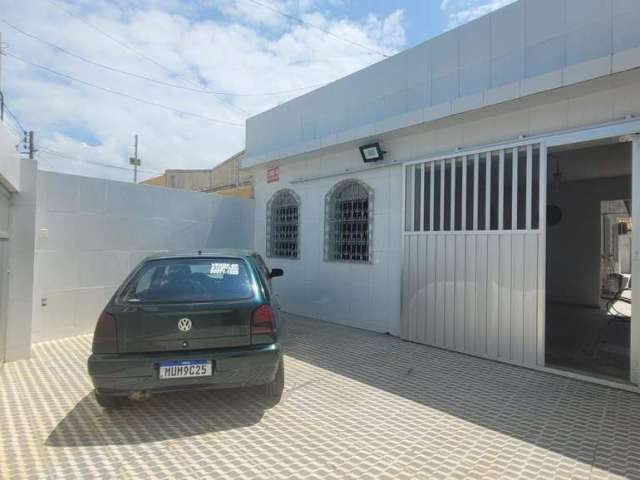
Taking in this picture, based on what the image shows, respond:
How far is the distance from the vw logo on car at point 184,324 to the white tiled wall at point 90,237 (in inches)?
107

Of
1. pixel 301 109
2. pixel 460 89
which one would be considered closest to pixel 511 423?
pixel 460 89

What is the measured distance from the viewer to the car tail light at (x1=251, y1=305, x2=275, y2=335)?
3352 mm

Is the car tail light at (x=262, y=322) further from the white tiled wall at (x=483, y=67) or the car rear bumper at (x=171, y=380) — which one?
the white tiled wall at (x=483, y=67)

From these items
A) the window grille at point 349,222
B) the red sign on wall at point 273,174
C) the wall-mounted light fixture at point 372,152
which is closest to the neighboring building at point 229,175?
the red sign on wall at point 273,174

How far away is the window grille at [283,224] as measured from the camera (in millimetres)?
8219

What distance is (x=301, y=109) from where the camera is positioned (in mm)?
7832

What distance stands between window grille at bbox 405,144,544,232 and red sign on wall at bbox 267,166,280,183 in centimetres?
338

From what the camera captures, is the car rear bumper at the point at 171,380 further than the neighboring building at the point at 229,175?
No

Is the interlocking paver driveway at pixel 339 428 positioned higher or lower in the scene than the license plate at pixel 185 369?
lower

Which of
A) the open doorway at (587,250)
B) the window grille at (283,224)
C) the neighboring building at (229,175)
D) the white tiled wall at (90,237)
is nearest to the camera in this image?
the white tiled wall at (90,237)

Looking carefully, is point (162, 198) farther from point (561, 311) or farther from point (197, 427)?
point (561, 311)

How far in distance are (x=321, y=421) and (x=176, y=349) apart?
4.35ft

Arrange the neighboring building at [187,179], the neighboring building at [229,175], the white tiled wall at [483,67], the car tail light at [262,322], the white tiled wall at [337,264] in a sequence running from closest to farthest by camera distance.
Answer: the car tail light at [262,322] → the white tiled wall at [483,67] → the white tiled wall at [337,264] → the neighboring building at [229,175] → the neighboring building at [187,179]

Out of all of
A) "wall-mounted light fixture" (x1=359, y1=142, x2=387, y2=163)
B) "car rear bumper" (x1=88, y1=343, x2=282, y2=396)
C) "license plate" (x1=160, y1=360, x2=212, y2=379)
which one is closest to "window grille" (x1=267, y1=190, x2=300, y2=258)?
"wall-mounted light fixture" (x1=359, y1=142, x2=387, y2=163)
